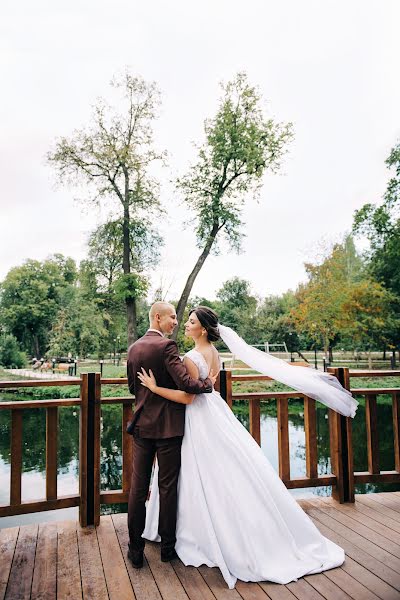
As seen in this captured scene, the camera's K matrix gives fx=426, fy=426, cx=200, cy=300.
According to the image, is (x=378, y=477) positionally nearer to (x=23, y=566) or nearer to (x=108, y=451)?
(x=23, y=566)

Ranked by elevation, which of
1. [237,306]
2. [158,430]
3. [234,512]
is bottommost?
[234,512]

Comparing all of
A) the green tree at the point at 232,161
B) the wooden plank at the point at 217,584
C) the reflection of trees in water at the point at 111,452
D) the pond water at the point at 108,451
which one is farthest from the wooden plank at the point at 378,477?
the green tree at the point at 232,161

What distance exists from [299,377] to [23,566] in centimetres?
199

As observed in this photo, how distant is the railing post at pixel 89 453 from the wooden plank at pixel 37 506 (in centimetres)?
8

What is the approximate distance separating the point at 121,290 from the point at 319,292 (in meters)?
8.26

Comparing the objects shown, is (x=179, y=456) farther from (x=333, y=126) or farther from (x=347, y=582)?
(x=333, y=126)

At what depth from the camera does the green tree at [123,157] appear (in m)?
16.1

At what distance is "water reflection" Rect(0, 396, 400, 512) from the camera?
7188 millimetres

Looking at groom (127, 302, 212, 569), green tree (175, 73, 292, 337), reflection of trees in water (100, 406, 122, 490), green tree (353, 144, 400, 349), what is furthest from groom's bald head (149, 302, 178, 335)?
green tree (353, 144, 400, 349)

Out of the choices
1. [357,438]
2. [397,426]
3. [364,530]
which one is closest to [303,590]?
[364,530]

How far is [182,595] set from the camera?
206 centimetres

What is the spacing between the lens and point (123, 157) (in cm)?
1584

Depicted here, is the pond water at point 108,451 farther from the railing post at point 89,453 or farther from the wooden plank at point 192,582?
the wooden plank at point 192,582

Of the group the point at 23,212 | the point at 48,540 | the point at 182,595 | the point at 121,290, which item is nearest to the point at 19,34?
the point at 121,290
